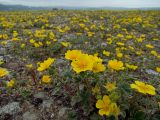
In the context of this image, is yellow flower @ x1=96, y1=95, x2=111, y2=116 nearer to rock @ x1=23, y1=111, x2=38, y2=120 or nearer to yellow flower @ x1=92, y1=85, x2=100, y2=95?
yellow flower @ x1=92, y1=85, x2=100, y2=95

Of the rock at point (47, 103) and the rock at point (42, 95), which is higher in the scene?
the rock at point (42, 95)

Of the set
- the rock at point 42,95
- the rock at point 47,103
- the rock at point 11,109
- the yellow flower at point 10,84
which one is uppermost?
the yellow flower at point 10,84

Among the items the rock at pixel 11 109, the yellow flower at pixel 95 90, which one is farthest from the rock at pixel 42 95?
the yellow flower at pixel 95 90

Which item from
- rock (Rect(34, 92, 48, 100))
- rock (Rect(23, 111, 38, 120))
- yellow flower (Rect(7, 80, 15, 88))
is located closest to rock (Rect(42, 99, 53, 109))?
rock (Rect(34, 92, 48, 100))

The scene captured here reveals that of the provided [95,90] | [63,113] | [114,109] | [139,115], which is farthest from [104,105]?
[63,113]

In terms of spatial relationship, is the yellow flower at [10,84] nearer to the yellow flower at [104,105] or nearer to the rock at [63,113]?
the rock at [63,113]

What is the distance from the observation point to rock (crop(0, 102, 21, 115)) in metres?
3.93

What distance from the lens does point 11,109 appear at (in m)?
3.97

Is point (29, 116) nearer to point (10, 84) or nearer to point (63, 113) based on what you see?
point (63, 113)

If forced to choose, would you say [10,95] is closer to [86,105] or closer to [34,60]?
[86,105]

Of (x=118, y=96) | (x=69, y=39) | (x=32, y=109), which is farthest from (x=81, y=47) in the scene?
(x=118, y=96)

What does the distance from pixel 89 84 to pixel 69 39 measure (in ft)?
15.7

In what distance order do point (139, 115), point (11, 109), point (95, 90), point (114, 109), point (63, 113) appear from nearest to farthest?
point (114, 109)
point (139, 115)
point (95, 90)
point (63, 113)
point (11, 109)

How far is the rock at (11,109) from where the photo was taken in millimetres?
3926
